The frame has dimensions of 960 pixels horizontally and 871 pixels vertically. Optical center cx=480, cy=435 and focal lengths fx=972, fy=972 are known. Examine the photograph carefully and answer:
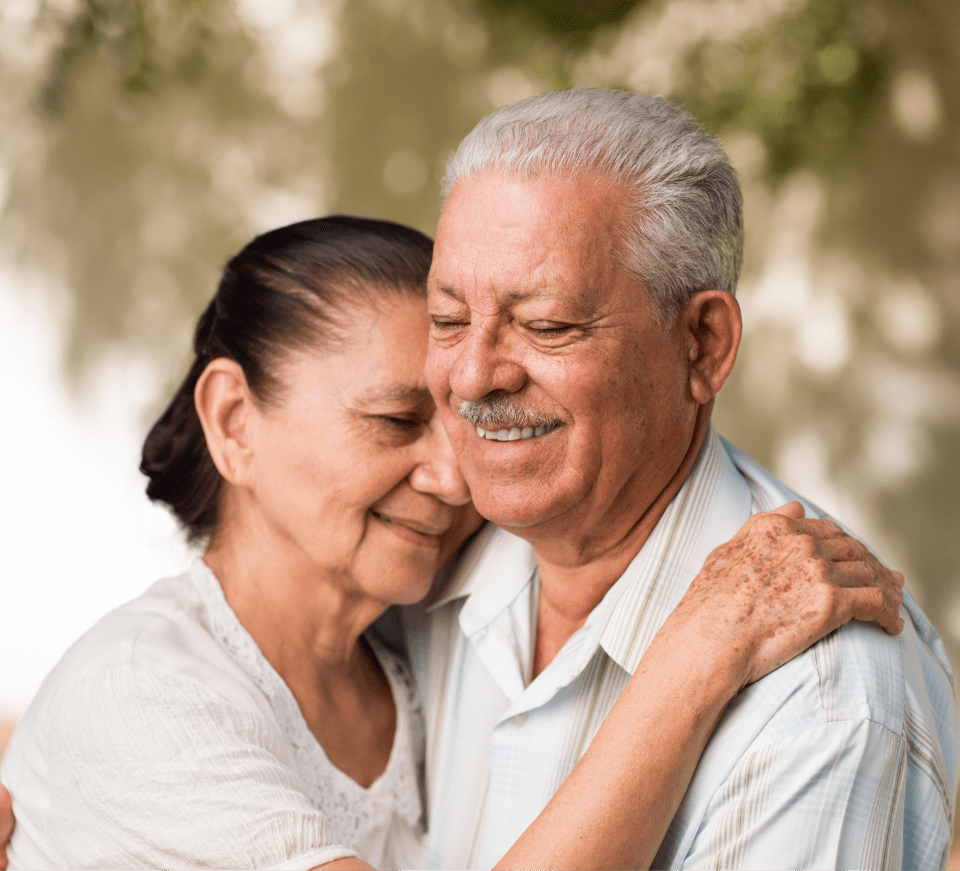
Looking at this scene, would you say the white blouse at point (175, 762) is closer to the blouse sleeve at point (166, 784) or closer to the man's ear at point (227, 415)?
the blouse sleeve at point (166, 784)

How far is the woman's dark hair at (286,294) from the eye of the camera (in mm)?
1730

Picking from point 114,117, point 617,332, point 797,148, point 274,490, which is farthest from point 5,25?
point 617,332

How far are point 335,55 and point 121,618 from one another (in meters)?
4.35

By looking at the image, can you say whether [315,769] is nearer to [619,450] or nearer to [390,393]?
[390,393]

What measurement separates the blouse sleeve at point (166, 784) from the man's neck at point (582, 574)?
512mm

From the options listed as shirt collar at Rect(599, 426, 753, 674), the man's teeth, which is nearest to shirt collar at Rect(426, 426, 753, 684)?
shirt collar at Rect(599, 426, 753, 674)

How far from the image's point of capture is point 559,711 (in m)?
1.58

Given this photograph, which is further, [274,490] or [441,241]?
[274,490]

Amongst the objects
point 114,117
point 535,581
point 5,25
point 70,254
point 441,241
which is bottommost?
point 535,581

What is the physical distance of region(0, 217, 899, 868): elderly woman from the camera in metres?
1.29

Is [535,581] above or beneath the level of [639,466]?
beneath

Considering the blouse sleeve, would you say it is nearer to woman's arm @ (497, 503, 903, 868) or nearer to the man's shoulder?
woman's arm @ (497, 503, 903, 868)

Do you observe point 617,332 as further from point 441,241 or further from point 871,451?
point 871,451

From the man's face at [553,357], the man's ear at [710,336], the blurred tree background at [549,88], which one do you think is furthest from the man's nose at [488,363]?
the blurred tree background at [549,88]
